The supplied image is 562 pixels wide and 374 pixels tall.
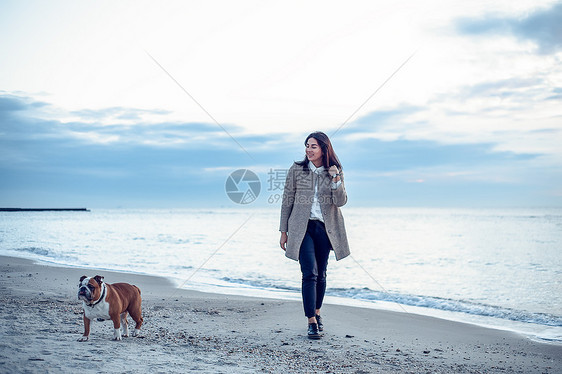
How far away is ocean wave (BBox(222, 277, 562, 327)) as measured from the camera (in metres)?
6.15

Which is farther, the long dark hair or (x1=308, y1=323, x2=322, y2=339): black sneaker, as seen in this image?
the long dark hair

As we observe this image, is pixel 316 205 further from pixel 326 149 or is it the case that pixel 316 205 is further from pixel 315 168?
pixel 326 149

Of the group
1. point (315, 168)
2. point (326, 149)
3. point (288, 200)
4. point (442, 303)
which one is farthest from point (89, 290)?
point (442, 303)

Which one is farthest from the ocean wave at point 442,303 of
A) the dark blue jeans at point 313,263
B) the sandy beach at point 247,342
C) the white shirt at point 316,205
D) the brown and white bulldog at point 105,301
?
the brown and white bulldog at point 105,301

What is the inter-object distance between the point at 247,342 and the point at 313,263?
0.96m

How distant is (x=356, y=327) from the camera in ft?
16.0

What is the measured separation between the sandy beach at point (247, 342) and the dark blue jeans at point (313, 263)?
0.36 meters

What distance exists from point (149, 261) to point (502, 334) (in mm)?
9235

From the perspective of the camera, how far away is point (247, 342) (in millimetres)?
4070

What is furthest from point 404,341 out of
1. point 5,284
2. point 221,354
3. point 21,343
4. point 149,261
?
point 149,261

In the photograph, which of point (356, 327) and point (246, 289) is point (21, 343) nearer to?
point (356, 327)
